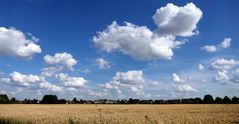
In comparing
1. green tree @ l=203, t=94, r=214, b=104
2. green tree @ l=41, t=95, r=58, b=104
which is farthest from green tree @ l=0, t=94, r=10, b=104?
green tree @ l=203, t=94, r=214, b=104

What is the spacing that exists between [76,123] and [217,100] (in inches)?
4912

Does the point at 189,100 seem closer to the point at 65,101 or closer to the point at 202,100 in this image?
the point at 202,100

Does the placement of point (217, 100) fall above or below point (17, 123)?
above

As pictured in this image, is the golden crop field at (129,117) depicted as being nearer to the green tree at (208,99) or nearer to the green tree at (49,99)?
the green tree at (208,99)

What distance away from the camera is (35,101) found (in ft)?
531

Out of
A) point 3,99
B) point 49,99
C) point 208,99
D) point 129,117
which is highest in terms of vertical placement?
point 49,99

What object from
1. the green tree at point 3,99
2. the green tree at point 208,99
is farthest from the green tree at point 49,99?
the green tree at point 208,99

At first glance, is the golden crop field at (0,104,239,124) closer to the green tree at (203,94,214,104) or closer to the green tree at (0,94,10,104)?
the green tree at (203,94,214,104)

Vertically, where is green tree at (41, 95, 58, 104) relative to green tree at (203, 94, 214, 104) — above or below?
above

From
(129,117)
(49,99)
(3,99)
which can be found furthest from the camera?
(49,99)

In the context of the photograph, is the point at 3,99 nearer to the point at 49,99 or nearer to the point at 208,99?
the point at 49,99

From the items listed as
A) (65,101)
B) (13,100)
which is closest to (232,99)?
(65,101)

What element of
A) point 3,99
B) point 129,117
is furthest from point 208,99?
point 129,117

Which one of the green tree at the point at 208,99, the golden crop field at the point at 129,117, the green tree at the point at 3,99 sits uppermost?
the green tree at the point at 3,99
